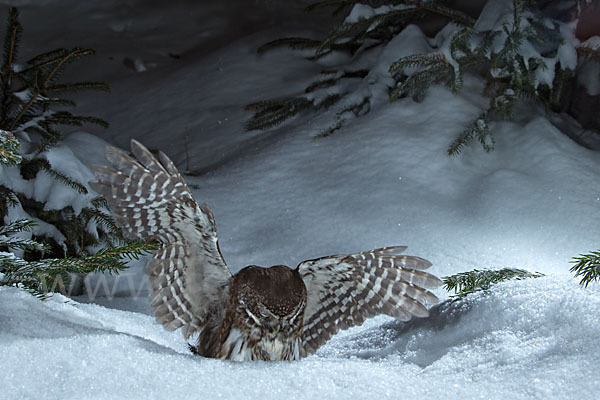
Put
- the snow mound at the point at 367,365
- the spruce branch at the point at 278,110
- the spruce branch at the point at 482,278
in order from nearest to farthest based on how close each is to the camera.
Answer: the snow mound at the point at 367,365 → the spruce branch at the point at 482,278 → the spruce branch at the point at 278,110

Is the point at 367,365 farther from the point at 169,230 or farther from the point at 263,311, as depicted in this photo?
the point at 169,230

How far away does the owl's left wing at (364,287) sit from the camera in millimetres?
1774

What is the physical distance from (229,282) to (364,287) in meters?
0.43

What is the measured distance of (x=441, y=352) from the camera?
165cm

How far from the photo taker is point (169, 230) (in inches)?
65.3

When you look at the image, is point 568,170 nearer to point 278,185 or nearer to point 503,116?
point 503,116

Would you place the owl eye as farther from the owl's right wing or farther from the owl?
the owl's right wing

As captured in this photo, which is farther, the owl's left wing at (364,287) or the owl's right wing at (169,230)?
the owl's left wing at (364,287)

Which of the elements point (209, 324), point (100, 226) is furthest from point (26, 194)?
point (209, 324)

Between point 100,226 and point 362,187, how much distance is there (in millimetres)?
1405

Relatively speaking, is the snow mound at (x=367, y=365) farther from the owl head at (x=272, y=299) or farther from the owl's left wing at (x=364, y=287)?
the owl head at (x=272, y=299)

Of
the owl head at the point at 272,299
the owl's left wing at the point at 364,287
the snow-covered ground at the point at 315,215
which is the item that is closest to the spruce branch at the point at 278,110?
the snow-covered ground at the point at 315,215

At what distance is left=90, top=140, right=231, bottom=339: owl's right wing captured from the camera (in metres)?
1.58

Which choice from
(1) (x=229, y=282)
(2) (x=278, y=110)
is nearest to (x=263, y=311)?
(1) (x=229, y=282)
